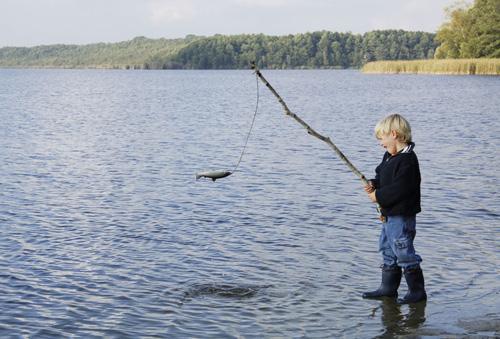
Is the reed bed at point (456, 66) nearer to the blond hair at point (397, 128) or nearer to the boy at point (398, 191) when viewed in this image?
the boy at point (398, 191)

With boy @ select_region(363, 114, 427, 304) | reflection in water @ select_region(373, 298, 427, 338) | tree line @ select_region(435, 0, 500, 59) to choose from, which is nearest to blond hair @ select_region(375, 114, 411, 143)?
boy @ select_region(363, 114, 427, 304)

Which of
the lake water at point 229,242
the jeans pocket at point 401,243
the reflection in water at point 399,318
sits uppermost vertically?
the jeans pocket at point 401,243

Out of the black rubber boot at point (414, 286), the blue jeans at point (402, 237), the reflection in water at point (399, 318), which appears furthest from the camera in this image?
the black rubber boot at point (414, 286)

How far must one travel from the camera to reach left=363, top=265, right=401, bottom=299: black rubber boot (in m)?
8.88

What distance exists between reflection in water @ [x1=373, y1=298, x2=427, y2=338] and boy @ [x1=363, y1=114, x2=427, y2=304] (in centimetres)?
35

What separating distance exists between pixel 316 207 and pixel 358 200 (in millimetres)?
1213

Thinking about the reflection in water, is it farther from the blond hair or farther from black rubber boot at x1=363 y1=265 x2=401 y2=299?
the blond hair

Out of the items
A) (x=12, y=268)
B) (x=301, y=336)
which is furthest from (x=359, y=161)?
(x=301, y=336)

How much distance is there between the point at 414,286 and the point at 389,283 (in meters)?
0.35

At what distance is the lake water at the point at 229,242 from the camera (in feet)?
28.2

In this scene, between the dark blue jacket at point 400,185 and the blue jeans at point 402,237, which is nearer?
the dark blue jacket at point 400,185

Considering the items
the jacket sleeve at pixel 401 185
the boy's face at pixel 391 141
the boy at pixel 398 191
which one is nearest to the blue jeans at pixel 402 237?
the boy at pixel 398 191

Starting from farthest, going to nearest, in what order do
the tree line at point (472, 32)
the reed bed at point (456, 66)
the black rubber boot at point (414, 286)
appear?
the tree line at point (472, 32), the reed bed at point (456, 66), the black rubber boot at point (414, 286)

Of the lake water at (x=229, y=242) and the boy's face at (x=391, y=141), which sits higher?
the boy's face at (x=391, y=141)
